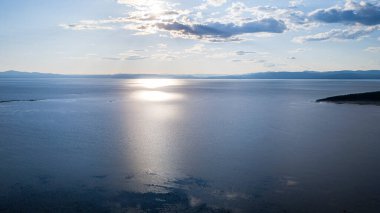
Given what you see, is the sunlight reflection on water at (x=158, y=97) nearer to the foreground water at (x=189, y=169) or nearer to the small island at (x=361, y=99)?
the small island at (x=361, y=99)

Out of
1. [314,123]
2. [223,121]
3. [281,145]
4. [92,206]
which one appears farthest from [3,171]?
[314,123]

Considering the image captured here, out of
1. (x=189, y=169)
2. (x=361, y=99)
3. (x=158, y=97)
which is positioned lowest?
(x=158, y=97)

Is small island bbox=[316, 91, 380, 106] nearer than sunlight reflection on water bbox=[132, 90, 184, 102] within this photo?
Yes

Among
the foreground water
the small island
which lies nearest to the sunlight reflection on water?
the small island

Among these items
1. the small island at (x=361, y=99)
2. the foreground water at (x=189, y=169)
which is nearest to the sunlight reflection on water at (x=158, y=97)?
the small island at (x=361, y=99)

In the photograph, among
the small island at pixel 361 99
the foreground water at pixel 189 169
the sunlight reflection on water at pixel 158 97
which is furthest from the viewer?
the sunlight reflection on water at pixel 158 97

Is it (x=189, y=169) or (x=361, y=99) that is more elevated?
(x=361, y=99)

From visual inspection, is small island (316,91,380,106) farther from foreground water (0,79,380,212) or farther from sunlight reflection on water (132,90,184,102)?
sunlight reflection on water (132,90,184,102)

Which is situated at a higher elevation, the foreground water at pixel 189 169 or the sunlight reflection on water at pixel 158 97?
the foreground water at pixel 189 169

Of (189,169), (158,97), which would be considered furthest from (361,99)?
(189,169)

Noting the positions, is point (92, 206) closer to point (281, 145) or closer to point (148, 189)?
point (148, 189)

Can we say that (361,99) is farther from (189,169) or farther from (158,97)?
(189,169)

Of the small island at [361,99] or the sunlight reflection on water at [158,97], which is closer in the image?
the small island at [361,99]
